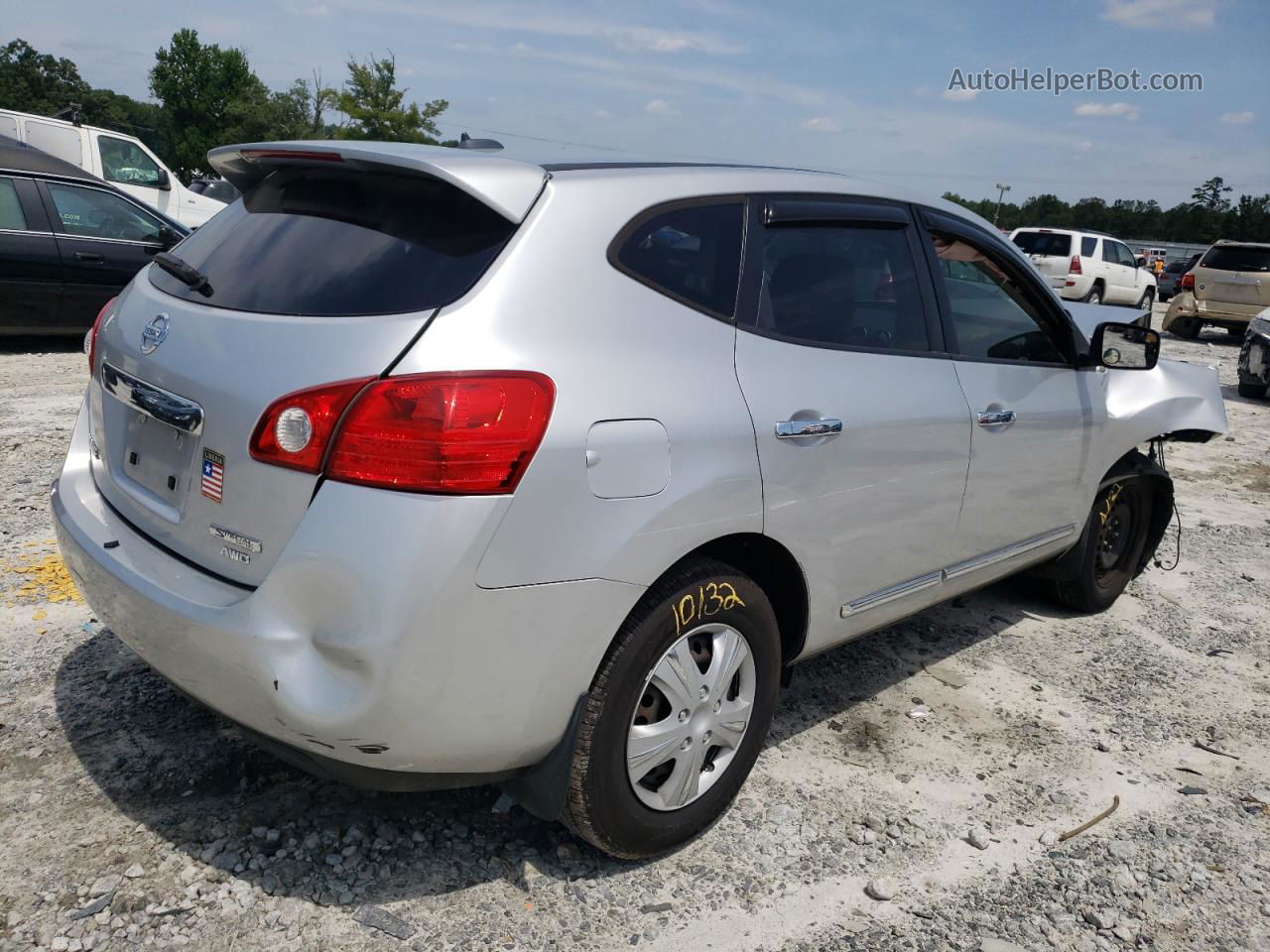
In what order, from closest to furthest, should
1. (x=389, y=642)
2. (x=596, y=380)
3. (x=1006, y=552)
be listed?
1. (x=389, y=642)
2. (x=596, y=380)
3. (x=1006, y=552)

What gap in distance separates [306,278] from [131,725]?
1642 millimetres

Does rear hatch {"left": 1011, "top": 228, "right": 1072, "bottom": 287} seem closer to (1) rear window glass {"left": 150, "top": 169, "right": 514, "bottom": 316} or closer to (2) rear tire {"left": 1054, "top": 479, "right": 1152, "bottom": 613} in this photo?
(2) rear tire {"left": 1054, "top": 479, "right": 1152, "bottom": 613}

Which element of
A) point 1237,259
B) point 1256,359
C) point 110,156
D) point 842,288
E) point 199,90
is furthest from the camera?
point 199,90

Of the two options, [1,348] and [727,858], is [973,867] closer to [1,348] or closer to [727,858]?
[727,858]

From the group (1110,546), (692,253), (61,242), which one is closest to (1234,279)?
(1110,546)

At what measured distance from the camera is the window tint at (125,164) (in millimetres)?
14633

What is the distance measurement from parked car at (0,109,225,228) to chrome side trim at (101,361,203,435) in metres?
13.2

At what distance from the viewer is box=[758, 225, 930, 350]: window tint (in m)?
2.86

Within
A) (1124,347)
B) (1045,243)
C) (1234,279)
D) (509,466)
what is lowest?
(509,466)

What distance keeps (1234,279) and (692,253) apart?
18357mm

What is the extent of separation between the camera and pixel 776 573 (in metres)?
2.91

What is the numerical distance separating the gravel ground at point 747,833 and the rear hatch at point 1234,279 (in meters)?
16.0

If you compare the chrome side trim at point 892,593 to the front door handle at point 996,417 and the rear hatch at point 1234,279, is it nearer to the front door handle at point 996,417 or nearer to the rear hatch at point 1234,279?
the front door handle at point 996,417

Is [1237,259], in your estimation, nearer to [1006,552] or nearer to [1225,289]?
[1225,289]
